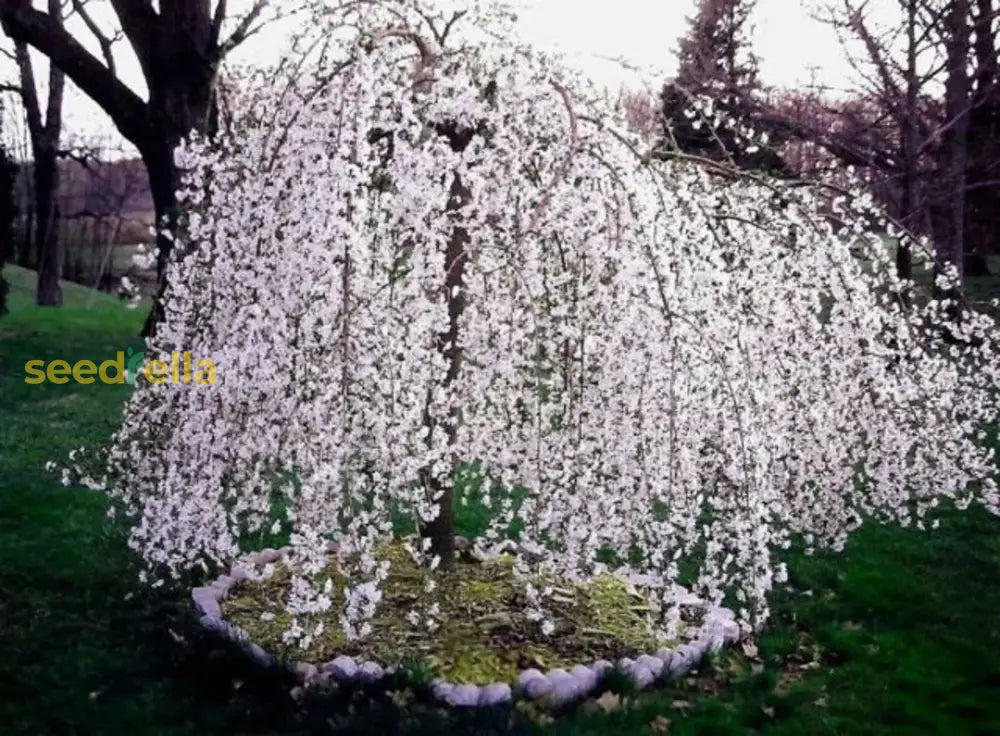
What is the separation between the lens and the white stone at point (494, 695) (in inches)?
162

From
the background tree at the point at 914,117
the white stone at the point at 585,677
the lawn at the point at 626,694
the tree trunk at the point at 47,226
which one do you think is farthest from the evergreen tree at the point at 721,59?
the white stone at the point at 585,677

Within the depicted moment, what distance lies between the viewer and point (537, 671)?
428cm

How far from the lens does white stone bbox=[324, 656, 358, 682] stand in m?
4.25

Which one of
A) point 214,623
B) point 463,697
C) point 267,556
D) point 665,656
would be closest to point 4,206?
point 267,556

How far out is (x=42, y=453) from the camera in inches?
358

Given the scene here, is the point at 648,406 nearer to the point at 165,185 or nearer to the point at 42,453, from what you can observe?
the point at 42,453

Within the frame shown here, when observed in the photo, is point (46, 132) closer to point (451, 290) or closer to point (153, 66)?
point (153, 66)

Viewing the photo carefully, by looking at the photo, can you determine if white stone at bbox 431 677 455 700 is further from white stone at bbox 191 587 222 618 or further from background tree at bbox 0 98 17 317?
background tree at bbox 0 98 17 317

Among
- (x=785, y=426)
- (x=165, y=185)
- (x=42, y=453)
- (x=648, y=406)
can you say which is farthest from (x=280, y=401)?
(x=165, y=185)

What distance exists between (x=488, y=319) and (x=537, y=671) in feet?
5.03

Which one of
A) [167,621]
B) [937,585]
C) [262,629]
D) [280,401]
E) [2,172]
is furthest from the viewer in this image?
[2,172]

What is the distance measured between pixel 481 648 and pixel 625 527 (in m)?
0.84

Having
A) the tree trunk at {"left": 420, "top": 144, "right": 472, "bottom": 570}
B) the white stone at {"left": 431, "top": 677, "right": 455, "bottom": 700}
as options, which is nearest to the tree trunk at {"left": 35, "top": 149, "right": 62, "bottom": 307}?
the tree trunk at {"left": 420, "top": 144, "right": 472, "bottom": 570}

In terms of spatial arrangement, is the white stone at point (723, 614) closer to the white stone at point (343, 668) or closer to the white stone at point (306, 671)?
the white stone at point (343, 668)
